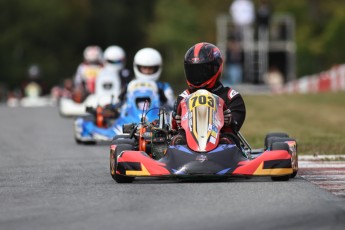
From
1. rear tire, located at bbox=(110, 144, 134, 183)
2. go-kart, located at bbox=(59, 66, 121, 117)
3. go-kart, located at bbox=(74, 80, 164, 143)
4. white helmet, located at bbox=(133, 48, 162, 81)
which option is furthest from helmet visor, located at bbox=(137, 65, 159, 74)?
rear tire, located at bbox=(110, 144, 134, 183)

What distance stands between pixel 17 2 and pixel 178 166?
76.8 meters

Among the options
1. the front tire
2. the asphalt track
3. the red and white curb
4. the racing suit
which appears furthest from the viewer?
the racing suit

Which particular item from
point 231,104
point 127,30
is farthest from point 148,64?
point 127,30

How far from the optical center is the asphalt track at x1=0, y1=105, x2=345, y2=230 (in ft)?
31.8

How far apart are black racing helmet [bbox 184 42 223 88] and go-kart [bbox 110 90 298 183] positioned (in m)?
0.62

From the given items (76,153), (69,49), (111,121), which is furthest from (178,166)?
(69,49)

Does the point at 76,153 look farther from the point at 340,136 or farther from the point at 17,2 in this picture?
the point at 17,2

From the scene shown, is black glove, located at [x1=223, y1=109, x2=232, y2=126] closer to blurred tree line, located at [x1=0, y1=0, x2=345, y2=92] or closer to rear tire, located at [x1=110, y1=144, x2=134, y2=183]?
rear tire, located at [x1=110, y1=144, x2=134, y2=183]

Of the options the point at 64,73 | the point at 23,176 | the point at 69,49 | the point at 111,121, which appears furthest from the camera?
the point at 69,49

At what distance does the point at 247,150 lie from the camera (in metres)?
14.1

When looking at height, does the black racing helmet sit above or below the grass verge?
A: above

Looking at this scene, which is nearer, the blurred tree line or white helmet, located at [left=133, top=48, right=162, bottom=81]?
white helmet, located at [left=133, top=48, right=162, bottom=81]

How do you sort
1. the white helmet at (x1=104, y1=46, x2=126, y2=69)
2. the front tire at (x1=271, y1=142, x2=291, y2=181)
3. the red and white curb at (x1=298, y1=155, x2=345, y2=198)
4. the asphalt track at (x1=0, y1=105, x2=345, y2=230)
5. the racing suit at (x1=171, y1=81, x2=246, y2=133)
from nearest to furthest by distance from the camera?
the asphalt track at (x1=0, y1=105, x2=345, y2=230) → the red and white curb at (x1=298, y1=155, x2=345, y2=198) → the front tire at (x1=271, y1=142, x2=291, y2=181) → the racing suit at (x1=171, y1=81, x2=246, y2=133) → the white helmet at (x1=104, y1=46, x2=126, y2=69)

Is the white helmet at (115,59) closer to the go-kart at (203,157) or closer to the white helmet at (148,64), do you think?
the white helmet at (148,64)
